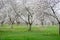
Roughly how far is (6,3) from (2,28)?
54 cm

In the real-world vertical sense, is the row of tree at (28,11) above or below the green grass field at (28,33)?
above

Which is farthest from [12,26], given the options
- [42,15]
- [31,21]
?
[42,15]

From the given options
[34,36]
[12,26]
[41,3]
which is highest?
[41,3]

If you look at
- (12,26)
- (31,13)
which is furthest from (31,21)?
(12,26)

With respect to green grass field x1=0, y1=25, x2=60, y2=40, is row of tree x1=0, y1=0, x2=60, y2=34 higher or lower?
higher

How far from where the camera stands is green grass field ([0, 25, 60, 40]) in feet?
10.1

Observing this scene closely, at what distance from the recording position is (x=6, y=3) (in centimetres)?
317

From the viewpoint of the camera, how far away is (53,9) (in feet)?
10.2

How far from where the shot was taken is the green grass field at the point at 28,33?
3064 millimetres

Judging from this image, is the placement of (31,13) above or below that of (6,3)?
below

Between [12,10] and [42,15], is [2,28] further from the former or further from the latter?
[42,15]

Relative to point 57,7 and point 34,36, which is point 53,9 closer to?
point 57,7

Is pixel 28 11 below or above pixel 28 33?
above

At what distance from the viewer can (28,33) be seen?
10.2 feet
